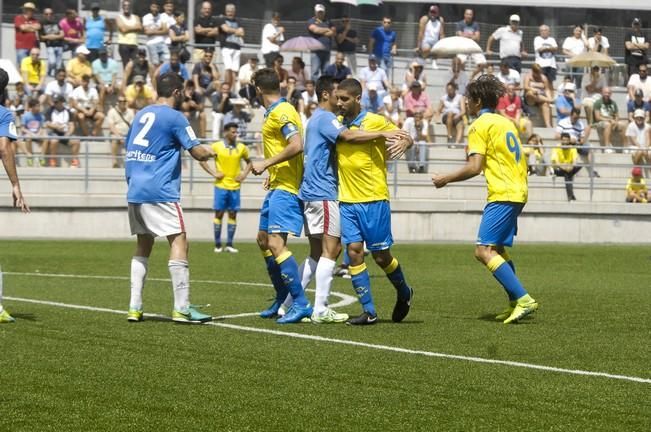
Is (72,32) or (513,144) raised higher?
(72,32)

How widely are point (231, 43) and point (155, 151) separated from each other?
20671 mm

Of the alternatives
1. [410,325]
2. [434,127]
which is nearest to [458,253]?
[434,127]

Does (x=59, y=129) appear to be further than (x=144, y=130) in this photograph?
Yes

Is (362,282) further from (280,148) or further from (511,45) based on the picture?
(511,45)

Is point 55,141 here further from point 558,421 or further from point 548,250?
point 558,421

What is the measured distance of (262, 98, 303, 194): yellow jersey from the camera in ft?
36.7

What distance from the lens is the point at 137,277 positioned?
10984mm

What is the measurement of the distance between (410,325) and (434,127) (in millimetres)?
19478

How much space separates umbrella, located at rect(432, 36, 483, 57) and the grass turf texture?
17.0 meters

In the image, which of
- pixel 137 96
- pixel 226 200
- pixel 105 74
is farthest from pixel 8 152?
pixel 105 74

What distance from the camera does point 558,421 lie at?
6.80m

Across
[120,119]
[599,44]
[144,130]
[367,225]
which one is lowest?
[120,119]

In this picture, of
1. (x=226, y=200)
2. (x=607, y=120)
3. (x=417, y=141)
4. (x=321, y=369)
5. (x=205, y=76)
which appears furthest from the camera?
(x=607, y=120)

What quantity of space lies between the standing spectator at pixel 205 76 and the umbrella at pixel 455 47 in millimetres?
5502
